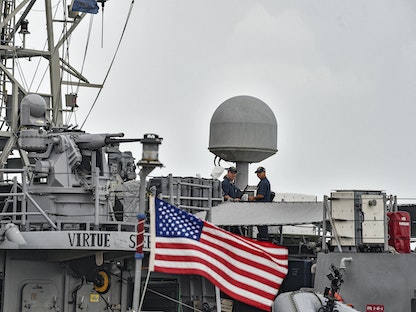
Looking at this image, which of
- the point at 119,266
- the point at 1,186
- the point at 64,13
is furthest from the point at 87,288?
the point at 64,13

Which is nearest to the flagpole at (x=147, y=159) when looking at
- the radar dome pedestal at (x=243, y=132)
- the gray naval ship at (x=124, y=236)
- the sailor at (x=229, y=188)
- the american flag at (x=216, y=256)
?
the american flag at (x=216, y=256)

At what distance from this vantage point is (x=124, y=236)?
24.6m

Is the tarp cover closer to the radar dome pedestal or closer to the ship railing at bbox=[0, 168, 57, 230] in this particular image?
the ship railing at bbox=[0, 168, 57, 230]

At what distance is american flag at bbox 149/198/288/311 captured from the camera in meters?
21.3

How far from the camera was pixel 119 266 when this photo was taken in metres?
25.7

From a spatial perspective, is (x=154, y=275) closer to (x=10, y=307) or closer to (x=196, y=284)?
(x=196, y=284)

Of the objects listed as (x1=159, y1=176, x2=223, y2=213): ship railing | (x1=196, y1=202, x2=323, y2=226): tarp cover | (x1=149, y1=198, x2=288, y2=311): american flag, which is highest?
(x1=159, y1=176, x2=223, y2=213): ship railing

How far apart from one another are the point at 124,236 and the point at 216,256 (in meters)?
3.20

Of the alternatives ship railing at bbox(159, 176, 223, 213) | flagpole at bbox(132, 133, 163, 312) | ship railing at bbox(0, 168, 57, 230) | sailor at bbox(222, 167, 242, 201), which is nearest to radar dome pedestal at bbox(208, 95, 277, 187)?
sailor at bbox(222, 167, 242, 201)

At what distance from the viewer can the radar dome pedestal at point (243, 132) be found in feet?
104

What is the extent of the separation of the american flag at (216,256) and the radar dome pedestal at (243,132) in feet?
30.4

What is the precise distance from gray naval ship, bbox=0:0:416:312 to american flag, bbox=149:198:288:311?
0.93 m

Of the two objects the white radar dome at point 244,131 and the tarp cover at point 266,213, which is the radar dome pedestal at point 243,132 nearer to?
the white radar dome at point 244,131

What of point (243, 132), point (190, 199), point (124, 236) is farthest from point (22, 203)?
point (243, 132)
